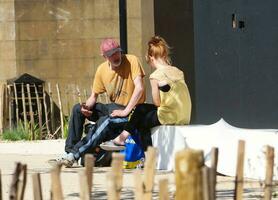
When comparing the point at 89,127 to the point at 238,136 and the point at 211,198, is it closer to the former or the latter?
the point at 238,136

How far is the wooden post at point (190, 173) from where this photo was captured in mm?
3674

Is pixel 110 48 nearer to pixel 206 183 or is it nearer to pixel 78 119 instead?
pixel 78 119

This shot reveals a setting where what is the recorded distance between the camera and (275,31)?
11.5m

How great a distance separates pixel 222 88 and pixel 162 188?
27.3 ft

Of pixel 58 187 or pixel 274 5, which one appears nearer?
pixel 58 187

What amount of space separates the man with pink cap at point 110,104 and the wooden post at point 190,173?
5294 millimetres

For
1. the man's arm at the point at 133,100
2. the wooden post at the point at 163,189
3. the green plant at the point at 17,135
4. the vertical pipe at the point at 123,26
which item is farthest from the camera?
the green plant at the point at 17,135

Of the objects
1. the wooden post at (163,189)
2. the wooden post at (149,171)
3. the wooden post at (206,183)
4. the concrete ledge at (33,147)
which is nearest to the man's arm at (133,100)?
the concrete ledge at (33,147)

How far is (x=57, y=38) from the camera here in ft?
52.9

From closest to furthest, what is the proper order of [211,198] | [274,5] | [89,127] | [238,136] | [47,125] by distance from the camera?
[211,198] < [238,136] < [89,127] < [274,5] < [47,125]

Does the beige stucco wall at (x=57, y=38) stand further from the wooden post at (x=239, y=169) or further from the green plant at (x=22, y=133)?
the wooden post at (x=239, y=169)

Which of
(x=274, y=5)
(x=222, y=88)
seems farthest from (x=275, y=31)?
(x=222, y=88)

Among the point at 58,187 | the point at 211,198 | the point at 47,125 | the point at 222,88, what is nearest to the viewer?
the point at 211,198

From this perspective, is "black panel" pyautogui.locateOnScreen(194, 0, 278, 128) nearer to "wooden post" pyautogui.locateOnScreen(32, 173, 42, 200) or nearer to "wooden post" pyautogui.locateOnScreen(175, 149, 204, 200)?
"wooden post" pyautogui.locateOnScreen(32, 173, 42, 200)
